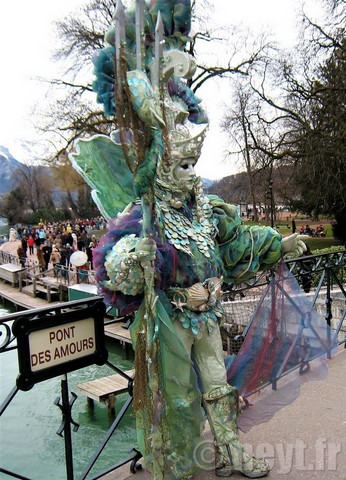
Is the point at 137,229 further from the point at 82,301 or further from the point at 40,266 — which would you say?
the point at 40,266

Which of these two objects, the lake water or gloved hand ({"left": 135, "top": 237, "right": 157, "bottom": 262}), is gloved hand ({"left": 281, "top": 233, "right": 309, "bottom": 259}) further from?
the lake water

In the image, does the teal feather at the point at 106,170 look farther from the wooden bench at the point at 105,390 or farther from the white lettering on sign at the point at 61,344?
the wooden bench at the point at 105,390

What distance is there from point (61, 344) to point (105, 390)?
19.2 ft

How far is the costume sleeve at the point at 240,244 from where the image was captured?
2.77m

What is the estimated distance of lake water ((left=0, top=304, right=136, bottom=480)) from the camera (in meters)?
6.31

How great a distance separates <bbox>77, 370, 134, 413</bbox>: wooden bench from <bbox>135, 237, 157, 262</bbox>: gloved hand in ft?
19.8

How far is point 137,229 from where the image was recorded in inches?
87.4

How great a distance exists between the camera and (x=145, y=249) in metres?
2.05

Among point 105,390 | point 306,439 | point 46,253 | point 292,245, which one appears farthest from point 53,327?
point 46,253

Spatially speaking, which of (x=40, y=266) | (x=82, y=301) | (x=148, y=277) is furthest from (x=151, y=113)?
(x=40, y=266)

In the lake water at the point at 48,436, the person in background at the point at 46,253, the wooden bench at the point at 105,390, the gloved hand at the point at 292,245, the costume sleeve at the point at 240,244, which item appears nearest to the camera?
the costume sleeve at the point at 240,244

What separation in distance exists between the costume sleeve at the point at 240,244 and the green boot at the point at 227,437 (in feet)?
2.29

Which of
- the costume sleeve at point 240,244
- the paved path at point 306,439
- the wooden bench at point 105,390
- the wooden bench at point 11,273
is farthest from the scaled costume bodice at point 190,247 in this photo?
the wooden bench at point 11,273

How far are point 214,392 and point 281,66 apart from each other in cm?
1362
